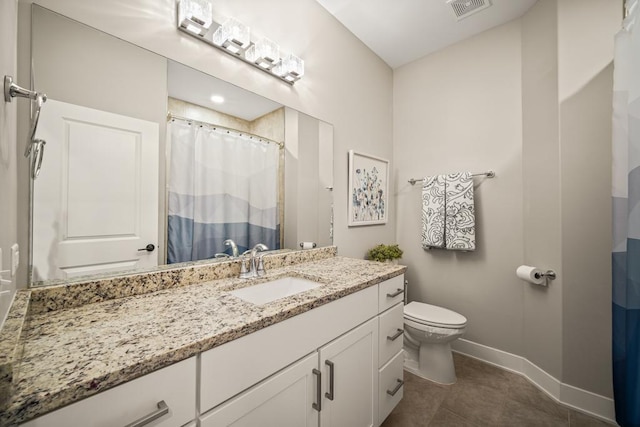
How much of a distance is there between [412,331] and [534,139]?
1.65 meters

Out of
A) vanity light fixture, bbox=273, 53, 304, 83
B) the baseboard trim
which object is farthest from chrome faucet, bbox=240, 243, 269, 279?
the baseboard trim

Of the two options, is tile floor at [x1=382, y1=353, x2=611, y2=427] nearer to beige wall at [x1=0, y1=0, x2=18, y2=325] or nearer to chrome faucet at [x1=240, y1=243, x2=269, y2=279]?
chrome faucet at [x1=240, y1=243, x2=269, y2=279]

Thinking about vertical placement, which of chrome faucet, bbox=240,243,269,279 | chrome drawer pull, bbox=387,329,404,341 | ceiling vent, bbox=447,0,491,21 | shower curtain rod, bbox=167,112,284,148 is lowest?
chrome drawer pull, bbox=387,329,404,341

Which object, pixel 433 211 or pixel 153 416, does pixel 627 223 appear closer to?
pixel 433 211

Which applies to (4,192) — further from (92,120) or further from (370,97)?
(370,97)

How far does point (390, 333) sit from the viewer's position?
1456 mm

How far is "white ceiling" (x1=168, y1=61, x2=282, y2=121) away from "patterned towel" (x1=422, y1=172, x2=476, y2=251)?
1.53m

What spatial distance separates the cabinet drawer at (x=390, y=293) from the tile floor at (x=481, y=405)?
0.71 metres

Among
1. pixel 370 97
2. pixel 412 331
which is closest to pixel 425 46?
pixel 370 97

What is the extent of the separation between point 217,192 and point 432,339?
173 centimetres

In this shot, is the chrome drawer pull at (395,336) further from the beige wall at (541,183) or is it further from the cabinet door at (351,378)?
the beige wall at (541,183)

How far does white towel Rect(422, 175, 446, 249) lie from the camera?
2244mm

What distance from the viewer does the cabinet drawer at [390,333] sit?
139cm

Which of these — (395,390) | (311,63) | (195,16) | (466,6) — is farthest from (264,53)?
(395,390)
